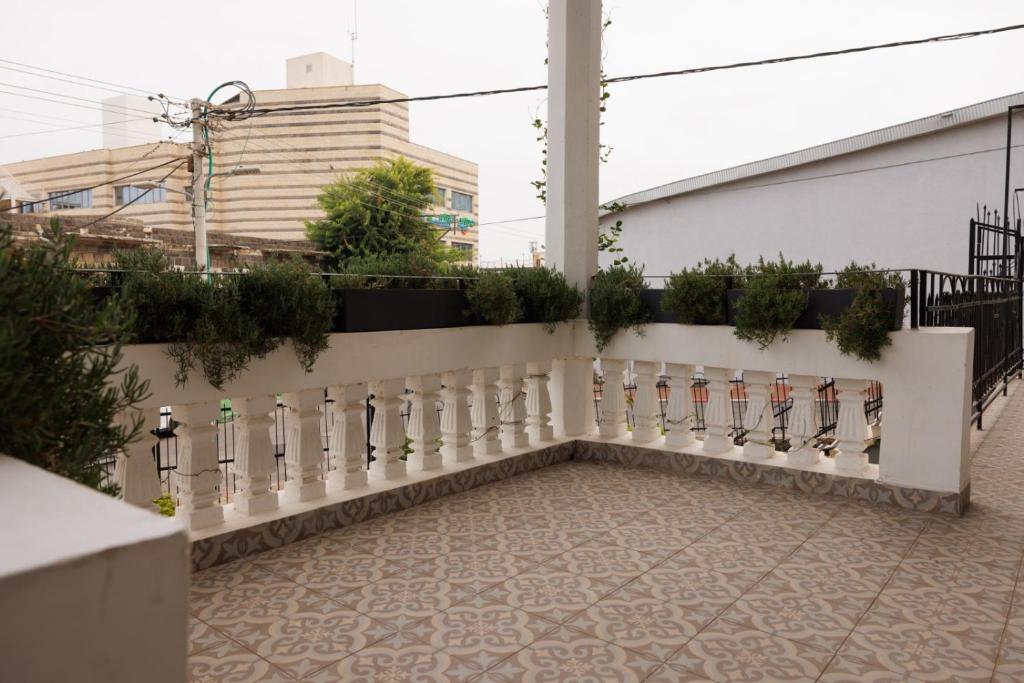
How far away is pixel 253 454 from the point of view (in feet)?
8.26

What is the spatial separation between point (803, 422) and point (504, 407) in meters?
1.44

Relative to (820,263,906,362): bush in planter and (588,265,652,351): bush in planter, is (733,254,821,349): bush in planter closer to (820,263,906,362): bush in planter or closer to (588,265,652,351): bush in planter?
(820,263,906,362): bush in planter

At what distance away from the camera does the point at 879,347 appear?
2859 millimetres

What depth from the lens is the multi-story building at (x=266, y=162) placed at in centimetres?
452

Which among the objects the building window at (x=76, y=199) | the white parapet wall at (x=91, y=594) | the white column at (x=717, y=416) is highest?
the building window at (x=76, y=199)

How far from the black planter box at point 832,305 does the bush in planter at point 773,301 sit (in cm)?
4

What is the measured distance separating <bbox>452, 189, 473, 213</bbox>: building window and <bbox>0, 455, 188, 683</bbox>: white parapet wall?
34.7ft

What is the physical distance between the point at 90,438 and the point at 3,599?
470 mm

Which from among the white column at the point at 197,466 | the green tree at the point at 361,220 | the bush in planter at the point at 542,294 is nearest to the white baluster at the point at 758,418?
the bush in planter at the point at 542,294

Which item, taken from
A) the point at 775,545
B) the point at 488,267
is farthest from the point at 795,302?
the point at 488,267

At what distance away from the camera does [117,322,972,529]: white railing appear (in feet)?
7.89

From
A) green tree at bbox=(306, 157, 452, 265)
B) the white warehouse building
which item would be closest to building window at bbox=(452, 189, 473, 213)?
green tree at bbox=(306, 157, 452, 265)

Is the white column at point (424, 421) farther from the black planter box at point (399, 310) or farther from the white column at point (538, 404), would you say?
the white column at point (538, 404)

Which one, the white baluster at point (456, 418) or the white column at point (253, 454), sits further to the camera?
the white baluster at point (456, 418)
